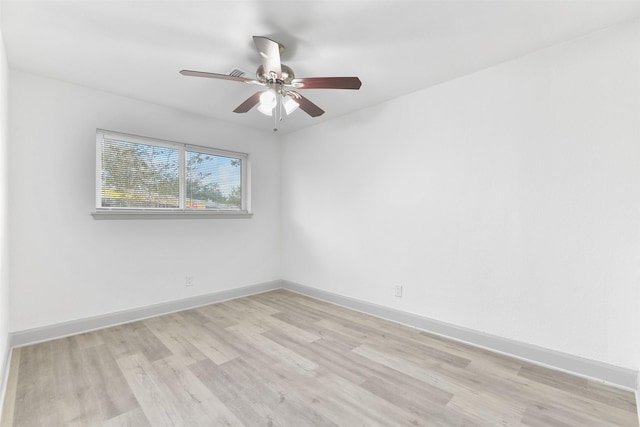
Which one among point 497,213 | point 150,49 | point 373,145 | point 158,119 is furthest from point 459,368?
point 158,119

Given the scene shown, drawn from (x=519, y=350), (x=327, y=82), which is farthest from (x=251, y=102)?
(x=519, y=350)

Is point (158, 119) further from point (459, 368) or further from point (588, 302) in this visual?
point (588, 302)

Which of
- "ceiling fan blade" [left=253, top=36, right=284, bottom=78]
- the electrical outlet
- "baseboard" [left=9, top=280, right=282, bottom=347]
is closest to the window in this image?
"baseboard" [left=9, top=280, right=282, bottom=347]

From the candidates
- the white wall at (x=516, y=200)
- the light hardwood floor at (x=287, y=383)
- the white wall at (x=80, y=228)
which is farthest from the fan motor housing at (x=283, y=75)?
the light hardwood floor at (x=287, y=383)

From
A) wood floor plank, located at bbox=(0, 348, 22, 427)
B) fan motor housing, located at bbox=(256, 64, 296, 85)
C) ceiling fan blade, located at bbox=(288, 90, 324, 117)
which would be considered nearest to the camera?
wood floor plank, located at bbox=(0, 348, 22, 427)

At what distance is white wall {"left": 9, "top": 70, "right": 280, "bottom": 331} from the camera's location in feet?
8.11

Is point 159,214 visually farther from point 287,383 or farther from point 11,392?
point 287,383

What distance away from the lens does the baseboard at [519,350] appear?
1880 millimetres

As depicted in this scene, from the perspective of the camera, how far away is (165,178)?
333cm

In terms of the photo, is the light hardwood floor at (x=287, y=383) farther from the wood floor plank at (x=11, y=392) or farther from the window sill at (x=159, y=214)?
the window sill at (x=159, y=214)

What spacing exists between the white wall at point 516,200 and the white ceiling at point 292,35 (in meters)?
0.28

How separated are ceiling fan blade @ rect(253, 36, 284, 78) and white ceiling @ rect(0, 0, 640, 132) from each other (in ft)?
0.68

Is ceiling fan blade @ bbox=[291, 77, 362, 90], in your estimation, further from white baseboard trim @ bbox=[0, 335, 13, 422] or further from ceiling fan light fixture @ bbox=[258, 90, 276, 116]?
white baseboard trim @ bbox=[0, 335, 13, 422]

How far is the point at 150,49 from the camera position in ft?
7.06
